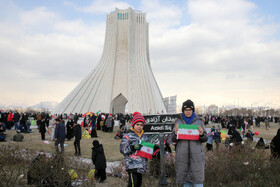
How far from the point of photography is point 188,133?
3371mm

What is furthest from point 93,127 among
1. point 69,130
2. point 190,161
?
point 190,161

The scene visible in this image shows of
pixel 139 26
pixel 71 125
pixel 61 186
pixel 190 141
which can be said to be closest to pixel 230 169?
pixel 190 141

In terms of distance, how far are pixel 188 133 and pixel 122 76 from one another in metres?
32.2

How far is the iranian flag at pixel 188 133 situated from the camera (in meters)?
3.36

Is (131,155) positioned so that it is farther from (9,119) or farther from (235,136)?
(9,119)

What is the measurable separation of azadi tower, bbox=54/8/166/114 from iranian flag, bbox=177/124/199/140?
27235 millimetres

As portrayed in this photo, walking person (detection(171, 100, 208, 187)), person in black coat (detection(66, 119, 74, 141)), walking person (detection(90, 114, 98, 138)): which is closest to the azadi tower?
walking person (detection(90, 114, 98, 138))

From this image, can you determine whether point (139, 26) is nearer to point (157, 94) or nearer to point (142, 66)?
point (142, 66)

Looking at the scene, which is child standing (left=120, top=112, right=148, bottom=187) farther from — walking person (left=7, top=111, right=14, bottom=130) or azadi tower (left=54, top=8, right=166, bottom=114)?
azadi tower (left=54, top=8, right=166, bottom=114)

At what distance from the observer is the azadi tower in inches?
1268

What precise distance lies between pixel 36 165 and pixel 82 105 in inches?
1082

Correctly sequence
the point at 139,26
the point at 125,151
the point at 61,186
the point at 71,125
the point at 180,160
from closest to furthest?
the point at 180,160 → the point at 125,151 → the point at 61,186 → the point at 71,125 → the point at 139,26

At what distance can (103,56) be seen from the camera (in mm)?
36000

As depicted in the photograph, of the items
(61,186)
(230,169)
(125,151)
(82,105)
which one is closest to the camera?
(125,151)
